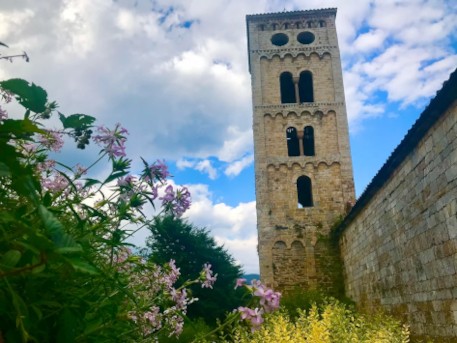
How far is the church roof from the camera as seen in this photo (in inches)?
234

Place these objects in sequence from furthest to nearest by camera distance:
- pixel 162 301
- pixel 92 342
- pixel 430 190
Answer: pixel 430 190 < pixel 162 301 < pixel 92 342

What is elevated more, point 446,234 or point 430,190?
point 430,190

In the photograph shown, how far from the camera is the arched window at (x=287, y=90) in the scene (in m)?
19.3

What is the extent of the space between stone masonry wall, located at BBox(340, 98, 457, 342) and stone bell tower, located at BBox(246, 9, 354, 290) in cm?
492

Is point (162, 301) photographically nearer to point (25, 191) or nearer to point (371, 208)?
point (25, 191)

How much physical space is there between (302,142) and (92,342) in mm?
17086

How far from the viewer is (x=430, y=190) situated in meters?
6.70

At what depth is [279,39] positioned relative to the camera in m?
19.6

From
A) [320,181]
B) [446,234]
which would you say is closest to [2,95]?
[446,234]

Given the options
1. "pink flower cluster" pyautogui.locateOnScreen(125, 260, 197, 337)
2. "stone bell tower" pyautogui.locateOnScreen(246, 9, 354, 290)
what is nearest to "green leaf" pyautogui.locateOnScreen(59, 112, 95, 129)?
"pink flower cluster" pyautogui.locateOnScreen(125, 260, 197, 337)

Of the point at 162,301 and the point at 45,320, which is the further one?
the point at 162,301

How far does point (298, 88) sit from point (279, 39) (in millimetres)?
2785

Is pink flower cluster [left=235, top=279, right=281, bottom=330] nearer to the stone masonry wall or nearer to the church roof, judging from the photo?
the stone masonry wall

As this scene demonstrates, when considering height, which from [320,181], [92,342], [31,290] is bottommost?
[92,342]
